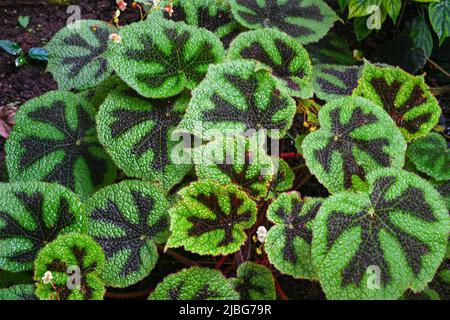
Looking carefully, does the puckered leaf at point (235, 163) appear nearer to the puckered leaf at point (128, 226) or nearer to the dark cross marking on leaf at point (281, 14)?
the puckered leaf at point (128, 226)

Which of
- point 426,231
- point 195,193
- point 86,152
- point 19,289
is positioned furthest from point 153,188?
point 426,231

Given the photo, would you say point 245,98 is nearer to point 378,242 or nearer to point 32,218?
point 378,242

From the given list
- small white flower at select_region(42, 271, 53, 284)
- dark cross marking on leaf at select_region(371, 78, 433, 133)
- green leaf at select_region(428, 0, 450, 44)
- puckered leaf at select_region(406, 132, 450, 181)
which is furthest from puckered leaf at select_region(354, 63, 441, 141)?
small white flower at select_region(42, 271, 53, 284)

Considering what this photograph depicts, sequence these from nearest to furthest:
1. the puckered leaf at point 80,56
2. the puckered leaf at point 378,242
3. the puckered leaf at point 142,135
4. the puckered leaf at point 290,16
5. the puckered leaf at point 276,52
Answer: the puckered leaf at point 378,242, the puckered leaf at point 142,135, the puckered leaf at point 276,52, the puckered leaf at point 80,56, the puckered leaf at point 290,16

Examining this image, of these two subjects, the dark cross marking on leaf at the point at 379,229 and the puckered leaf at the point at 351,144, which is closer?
the dark cross marking on leaf at the point at 379,229

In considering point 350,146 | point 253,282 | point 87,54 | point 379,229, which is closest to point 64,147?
point 87,54

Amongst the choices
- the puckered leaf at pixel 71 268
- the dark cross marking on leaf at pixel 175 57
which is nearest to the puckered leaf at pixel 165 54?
the dark cross marking on leaf at pixel 175 57
